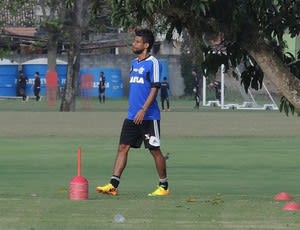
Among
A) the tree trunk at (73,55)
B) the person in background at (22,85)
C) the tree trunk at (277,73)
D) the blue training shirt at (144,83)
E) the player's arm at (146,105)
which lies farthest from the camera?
the person in background at (22,85)

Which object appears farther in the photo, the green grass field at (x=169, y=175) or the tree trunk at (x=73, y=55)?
the tree trunk at (x=73, y=55)

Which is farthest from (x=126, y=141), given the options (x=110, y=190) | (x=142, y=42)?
(x=142, y=42)

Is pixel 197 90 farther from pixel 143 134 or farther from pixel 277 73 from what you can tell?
pixel 277 73

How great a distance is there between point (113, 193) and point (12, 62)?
2461 inches

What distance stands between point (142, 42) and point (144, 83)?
497 millimetres

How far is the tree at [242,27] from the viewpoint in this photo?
11.2 metres

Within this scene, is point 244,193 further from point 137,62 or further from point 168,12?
point 168,12

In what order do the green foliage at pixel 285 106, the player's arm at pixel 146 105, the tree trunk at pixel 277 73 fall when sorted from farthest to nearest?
the player's arm at pixel 146 105, the green foliage at pixel 285 106, the tree trunk at pixel 277 73

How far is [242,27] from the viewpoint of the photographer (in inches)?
471

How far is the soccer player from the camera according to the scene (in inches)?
536

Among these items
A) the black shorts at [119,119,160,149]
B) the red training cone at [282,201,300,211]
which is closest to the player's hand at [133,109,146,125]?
the black shorts at [119,119,160,149]

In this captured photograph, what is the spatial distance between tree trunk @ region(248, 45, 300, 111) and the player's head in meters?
1.95

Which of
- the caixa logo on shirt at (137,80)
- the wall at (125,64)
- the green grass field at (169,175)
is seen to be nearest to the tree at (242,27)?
the caixa logo on shirt at (137,80)

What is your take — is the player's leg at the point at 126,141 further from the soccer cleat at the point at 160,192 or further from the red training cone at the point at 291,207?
the red training cone at the point at 291,207
